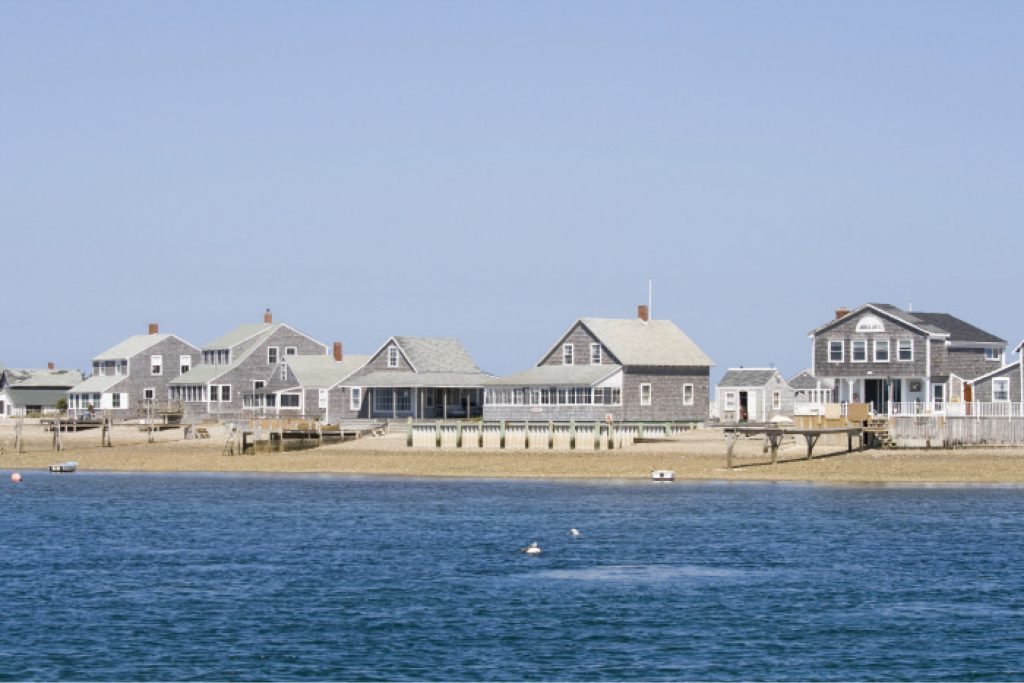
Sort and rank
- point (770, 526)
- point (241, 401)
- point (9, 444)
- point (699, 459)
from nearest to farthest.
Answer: point (770, 526)
point (699, 459)
point (9, 444)
point (241, 401)

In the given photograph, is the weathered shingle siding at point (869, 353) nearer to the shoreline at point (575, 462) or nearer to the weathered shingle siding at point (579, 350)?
the shoreline at point (575, 462)

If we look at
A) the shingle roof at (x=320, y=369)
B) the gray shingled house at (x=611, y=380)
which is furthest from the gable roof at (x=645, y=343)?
Answer: the shingle roof at (x=320, y=369)

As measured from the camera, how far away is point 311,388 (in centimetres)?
11175

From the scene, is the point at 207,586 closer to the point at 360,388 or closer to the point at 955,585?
the point at 955,585

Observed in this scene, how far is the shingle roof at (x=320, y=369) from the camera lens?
111938 mm

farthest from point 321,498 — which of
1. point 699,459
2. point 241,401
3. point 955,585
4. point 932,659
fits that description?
point 241,401

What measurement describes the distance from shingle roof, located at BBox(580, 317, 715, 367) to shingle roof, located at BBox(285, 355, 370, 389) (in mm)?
20903

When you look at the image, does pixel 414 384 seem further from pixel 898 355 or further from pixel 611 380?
pixel 898 355

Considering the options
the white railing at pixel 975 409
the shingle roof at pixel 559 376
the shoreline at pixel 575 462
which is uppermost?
the shingle roof at pixel 559 376

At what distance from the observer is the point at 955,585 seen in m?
39.9

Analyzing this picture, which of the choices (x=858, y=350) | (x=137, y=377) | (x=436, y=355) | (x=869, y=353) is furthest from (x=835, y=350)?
(x=137, y=377)

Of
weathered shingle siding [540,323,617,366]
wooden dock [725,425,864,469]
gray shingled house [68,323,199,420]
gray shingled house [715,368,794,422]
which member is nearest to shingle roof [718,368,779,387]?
gray shingled house [715,368,794,422]

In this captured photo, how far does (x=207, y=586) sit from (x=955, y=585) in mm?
18877

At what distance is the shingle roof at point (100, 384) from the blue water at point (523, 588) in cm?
6394
